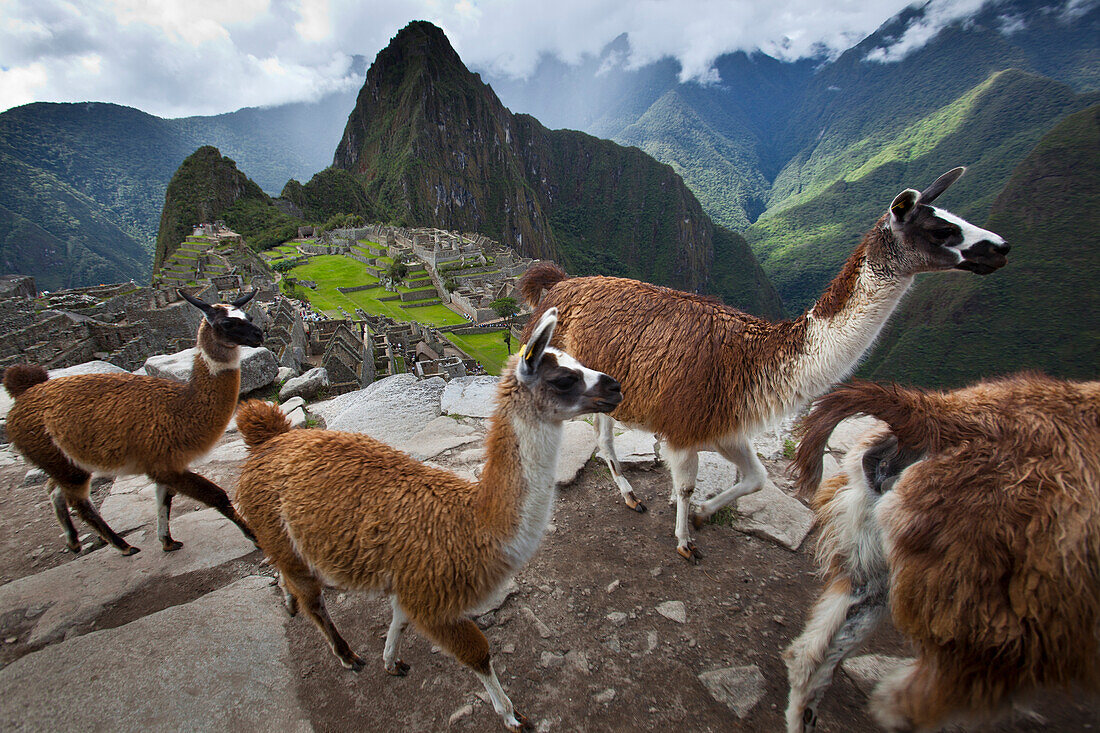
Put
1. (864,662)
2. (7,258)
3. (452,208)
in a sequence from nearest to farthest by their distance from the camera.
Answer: (864,662) < (7,258) < (452,208)

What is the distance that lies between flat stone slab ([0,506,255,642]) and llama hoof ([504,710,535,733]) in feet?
8.29

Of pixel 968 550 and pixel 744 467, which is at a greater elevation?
pixel 968 550

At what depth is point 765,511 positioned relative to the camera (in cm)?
382

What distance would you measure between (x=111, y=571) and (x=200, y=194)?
4079 inches

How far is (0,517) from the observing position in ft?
13.6

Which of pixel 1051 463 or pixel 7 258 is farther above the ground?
pixel 1051 463

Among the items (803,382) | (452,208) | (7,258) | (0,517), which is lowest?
(7,258)

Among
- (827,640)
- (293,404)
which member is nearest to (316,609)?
(827,640)

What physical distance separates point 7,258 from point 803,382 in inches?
4676

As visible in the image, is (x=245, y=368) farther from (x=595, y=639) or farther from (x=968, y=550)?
(x=968, y=550)

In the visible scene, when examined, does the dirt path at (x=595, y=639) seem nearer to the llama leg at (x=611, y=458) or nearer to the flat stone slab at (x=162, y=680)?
the flat stone slab at (x=162, y=680)

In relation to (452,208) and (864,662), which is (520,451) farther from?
(452,208)

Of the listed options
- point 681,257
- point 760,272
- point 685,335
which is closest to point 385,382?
point 685,335

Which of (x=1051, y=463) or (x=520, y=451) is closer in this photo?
(x=1051, y=463)
